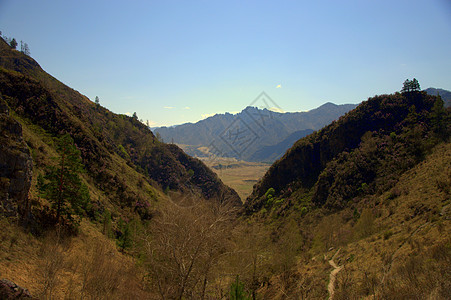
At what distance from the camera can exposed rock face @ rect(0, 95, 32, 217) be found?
18172 mm

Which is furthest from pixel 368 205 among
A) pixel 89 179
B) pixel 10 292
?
pixel 89 179

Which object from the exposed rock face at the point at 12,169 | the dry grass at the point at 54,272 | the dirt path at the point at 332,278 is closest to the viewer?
the dry grass at the point at 54,272

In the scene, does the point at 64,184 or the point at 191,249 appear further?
the point at 64,184

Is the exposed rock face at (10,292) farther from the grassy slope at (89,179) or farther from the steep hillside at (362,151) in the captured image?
the steep hillside at (362,151)

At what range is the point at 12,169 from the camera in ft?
61.8

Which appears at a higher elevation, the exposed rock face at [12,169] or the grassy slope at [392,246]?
the exposed rock face at [12,169]

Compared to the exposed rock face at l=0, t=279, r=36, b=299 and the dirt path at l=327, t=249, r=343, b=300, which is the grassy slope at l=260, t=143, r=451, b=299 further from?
the exposed rock face at l=0, t=279, r=36, b=299

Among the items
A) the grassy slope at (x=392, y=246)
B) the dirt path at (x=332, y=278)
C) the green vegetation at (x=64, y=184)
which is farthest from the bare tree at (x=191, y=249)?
the green vegetation at (x=64, y=184)

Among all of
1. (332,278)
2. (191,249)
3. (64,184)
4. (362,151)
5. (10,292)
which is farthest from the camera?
(362,151)

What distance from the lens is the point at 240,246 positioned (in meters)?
20.5

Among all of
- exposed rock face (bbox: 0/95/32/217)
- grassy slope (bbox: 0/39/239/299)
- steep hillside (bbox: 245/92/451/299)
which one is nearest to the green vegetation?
grassy slope (bbox: 0/39/239/299)

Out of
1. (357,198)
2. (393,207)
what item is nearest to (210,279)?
(393,207)

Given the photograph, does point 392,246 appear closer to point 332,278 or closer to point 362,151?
point 332,278

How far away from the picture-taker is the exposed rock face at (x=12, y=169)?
1817 cm
